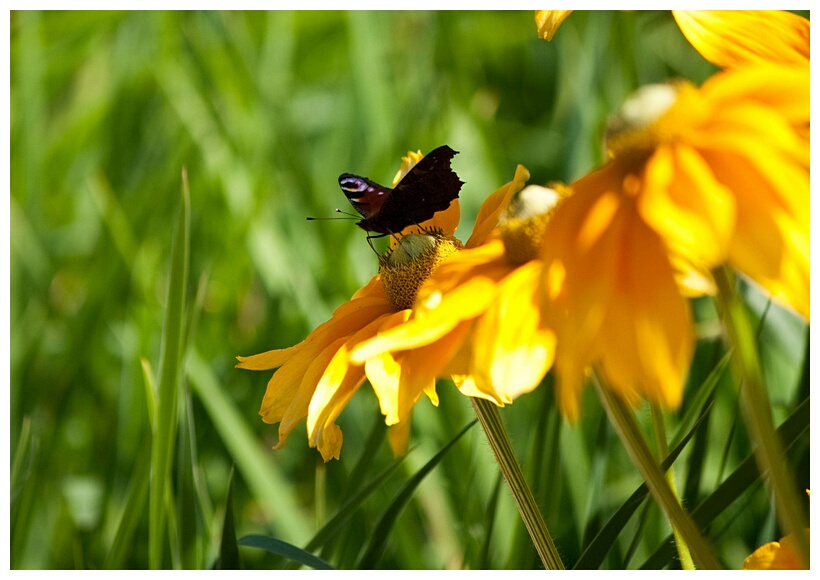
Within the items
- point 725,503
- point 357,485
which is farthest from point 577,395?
point 357,485

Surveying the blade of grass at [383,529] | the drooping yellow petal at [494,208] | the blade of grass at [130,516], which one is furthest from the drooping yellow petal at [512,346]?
the blade of grass at [130,516]

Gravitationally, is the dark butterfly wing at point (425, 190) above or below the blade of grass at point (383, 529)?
above

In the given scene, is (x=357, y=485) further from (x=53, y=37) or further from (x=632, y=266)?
(x=53, y=37)

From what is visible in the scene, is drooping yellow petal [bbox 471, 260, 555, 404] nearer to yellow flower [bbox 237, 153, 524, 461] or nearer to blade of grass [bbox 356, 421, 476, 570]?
yellow flower [bbox 237, 153, 524, 461]

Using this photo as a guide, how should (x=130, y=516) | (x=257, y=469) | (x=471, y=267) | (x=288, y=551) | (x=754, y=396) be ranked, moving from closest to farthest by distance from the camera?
(x=754, y=396) < (x=471, y=267) < (x=288, y=551) < (x=130, y=516) < (x=257, y=469)

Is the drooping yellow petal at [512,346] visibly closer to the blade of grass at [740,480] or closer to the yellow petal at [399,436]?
the yellow petal at [399,436]

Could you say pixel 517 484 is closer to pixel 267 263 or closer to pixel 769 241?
pixel 769 241

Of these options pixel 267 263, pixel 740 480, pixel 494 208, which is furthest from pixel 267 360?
pixel 267 263
